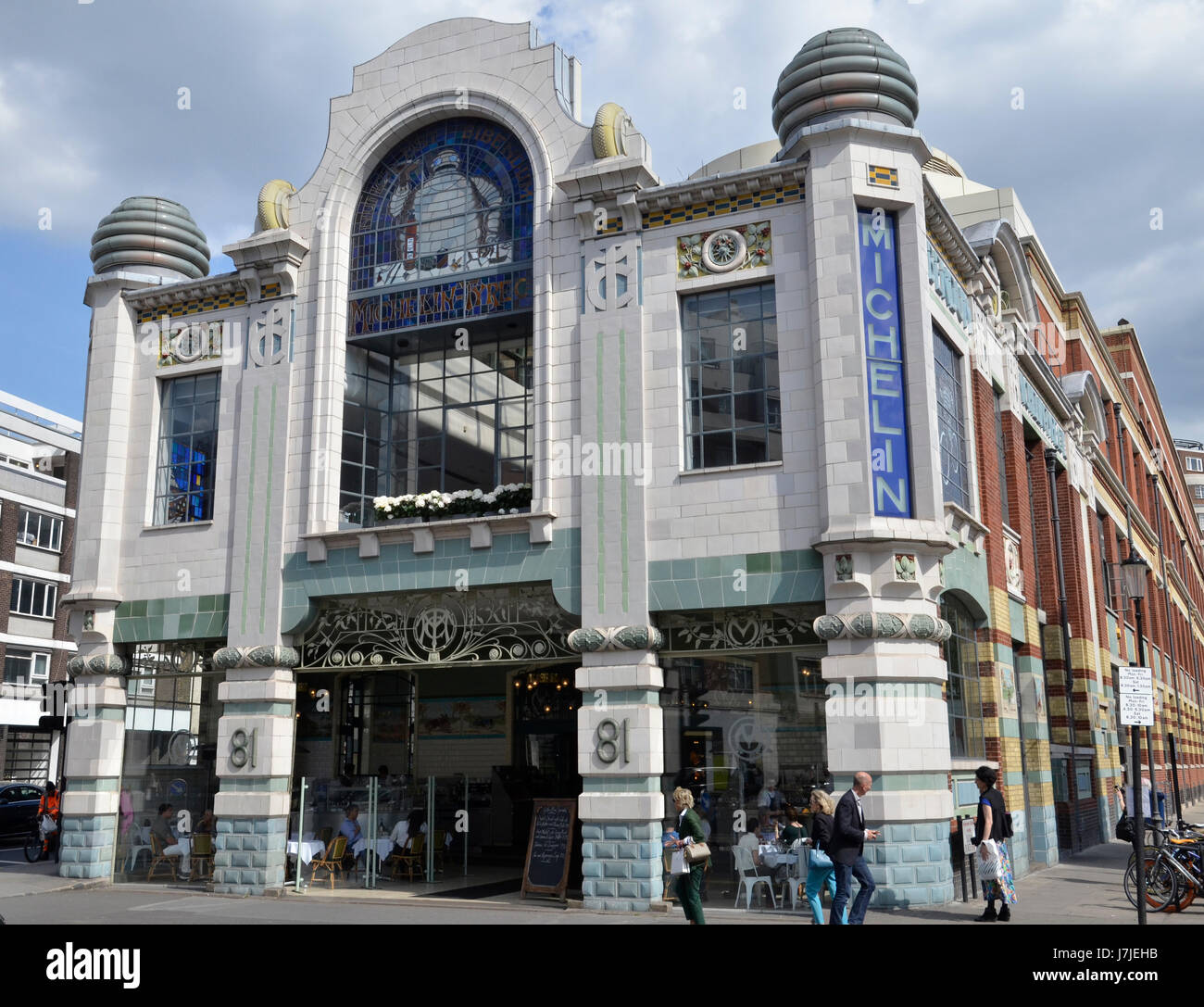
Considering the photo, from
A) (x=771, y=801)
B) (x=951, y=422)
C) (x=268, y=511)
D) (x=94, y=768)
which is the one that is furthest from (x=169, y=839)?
(x=951, y=422)

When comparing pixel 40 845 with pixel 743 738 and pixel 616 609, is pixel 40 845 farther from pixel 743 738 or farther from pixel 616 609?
pixel 743 738

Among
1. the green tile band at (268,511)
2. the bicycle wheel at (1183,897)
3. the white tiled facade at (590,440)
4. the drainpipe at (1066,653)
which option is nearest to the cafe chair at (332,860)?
the white tiled facade at (590,440)

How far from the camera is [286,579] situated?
19.0 meters

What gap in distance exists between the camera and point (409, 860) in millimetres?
19250

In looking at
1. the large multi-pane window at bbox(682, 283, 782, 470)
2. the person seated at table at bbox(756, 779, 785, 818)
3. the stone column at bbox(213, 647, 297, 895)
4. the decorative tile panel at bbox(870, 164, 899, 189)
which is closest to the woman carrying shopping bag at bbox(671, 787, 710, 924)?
the person seated at table at bbox(756, 779, 785, 818)

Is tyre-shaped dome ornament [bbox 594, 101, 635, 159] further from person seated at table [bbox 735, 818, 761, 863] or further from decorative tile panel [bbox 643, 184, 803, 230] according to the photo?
person seated at table [bbox 735, 818, 761, 863]

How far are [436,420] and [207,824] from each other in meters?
8.16

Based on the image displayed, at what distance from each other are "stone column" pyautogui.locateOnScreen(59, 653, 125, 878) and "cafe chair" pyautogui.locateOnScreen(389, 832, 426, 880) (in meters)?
5.04

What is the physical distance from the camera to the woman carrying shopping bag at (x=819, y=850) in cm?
1216

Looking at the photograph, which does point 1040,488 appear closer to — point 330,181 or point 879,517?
point 879,517

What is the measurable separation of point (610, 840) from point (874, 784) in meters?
3.74

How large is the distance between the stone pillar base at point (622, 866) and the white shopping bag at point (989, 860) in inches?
168
